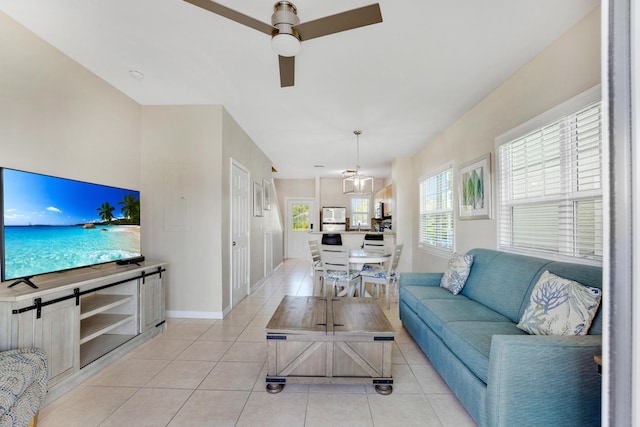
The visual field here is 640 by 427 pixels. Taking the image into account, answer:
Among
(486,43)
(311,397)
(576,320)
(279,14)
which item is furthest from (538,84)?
(311,397)

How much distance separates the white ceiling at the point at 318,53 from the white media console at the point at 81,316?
74.8 inches

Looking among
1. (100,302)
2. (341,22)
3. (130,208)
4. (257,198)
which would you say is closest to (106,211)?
(130,208)

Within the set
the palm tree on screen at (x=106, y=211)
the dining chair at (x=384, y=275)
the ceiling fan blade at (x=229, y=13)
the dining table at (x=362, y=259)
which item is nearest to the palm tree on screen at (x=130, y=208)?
the palm tree on screen at (x=106, y=211)

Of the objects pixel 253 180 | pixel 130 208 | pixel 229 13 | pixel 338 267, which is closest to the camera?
pixel 229 13

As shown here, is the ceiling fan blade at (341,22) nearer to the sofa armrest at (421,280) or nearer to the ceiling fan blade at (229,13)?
the ceiling fan blade at (229,13)

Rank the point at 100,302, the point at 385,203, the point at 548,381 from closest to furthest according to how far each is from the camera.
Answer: the point at 548,381
the point at 100,302
the point at 385,203

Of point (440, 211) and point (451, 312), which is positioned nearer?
point (451, 312)

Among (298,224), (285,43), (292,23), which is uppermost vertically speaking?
(292,23)

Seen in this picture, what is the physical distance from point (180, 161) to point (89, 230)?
1379 mm

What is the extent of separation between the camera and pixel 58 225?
2.17 m

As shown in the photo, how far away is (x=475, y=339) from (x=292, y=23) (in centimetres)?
221

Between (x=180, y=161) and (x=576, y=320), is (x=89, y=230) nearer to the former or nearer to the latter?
(x=180, y=161)

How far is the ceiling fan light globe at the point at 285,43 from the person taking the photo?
5.45 feet

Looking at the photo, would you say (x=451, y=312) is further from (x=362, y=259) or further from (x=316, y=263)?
(x=316, y=263)
